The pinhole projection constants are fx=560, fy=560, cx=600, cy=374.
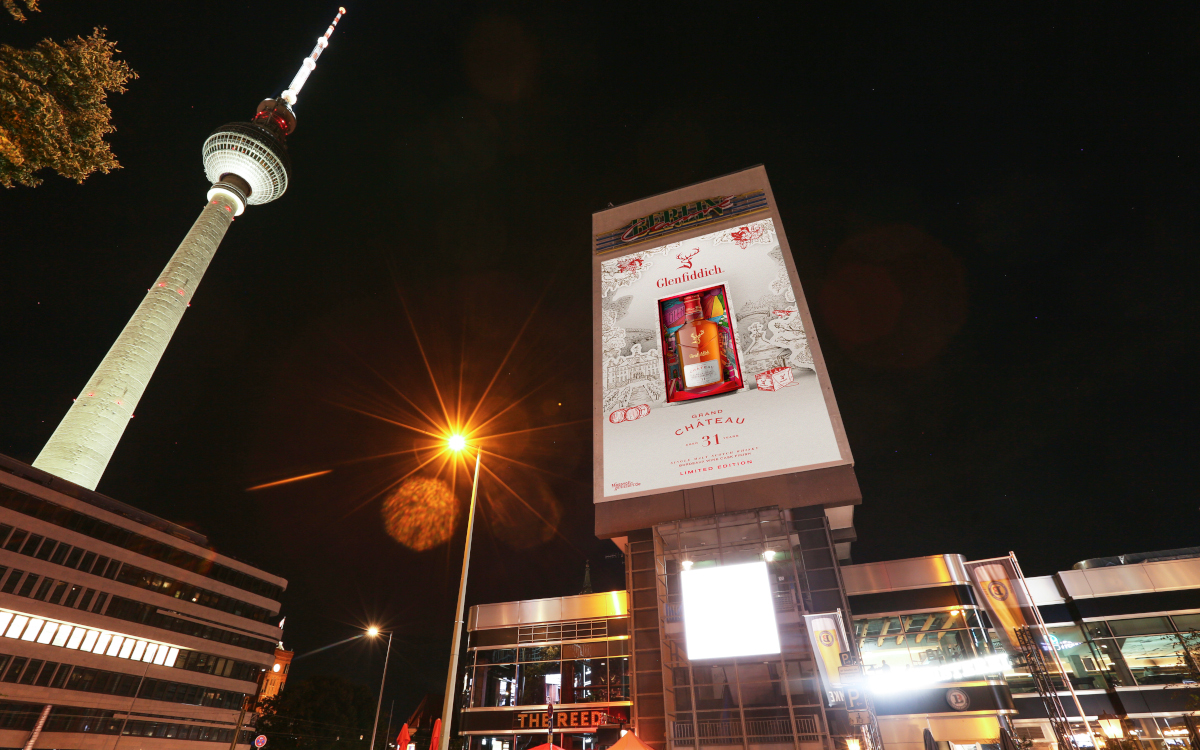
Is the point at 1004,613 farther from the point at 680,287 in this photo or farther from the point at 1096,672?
the point at 680,287

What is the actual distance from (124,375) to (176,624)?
26258 mm

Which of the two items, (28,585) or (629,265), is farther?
(28,585)

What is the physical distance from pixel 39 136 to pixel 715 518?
2447 centimetres

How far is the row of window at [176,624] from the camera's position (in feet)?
168

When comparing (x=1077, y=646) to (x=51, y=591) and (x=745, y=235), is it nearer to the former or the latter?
(x=745, y=235)

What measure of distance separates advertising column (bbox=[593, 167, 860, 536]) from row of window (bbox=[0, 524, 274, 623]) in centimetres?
4827

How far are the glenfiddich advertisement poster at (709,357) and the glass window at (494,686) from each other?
603 inches

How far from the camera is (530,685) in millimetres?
31953

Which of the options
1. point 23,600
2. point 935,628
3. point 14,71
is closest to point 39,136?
point 14,71

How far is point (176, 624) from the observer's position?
55.8 meters

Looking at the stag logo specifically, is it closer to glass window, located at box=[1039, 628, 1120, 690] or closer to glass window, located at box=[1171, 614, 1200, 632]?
glass window, located at box=[1039, 628, 1120, 690]

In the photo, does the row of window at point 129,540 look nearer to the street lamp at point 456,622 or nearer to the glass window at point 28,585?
the glass window at point 28,585

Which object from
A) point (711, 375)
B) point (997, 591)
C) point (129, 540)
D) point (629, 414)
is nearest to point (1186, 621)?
point (997, 591)

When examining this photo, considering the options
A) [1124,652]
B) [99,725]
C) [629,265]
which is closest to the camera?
[1124,652]
